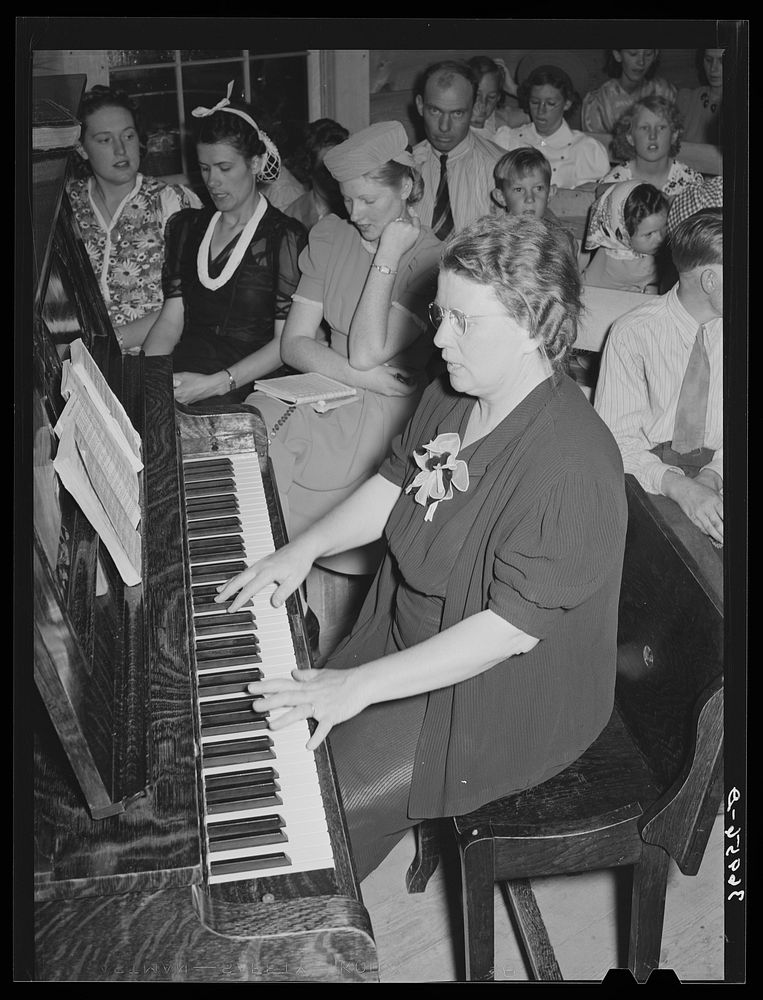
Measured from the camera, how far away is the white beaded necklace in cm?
323

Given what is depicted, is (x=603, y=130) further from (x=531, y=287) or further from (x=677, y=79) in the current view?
(x=531, y=287)

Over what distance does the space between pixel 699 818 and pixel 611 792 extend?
0.53ft

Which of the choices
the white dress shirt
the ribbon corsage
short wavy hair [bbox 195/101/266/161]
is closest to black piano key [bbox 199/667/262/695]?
the ribbon corsage

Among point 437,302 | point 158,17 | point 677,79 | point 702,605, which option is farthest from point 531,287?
point 677,79

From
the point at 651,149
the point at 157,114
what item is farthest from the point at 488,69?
the point at 157,114

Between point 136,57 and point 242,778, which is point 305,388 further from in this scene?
point 242,778

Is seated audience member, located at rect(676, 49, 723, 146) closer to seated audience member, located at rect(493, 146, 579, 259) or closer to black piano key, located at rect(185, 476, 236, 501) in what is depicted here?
seated audience member, located at rect(493, 146, 579, 259)

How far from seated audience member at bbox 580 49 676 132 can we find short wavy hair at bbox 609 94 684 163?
0.05ft

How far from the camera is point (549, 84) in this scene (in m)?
3.22

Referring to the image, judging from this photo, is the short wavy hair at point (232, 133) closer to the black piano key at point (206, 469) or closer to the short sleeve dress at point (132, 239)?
the short sleeve dress at point (132, 239)

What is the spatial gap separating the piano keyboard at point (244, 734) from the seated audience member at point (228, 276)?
108 centimetres

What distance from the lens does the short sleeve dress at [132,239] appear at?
3.26 m

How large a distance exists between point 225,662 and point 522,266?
2.85ft

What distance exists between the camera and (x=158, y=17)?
179cm
